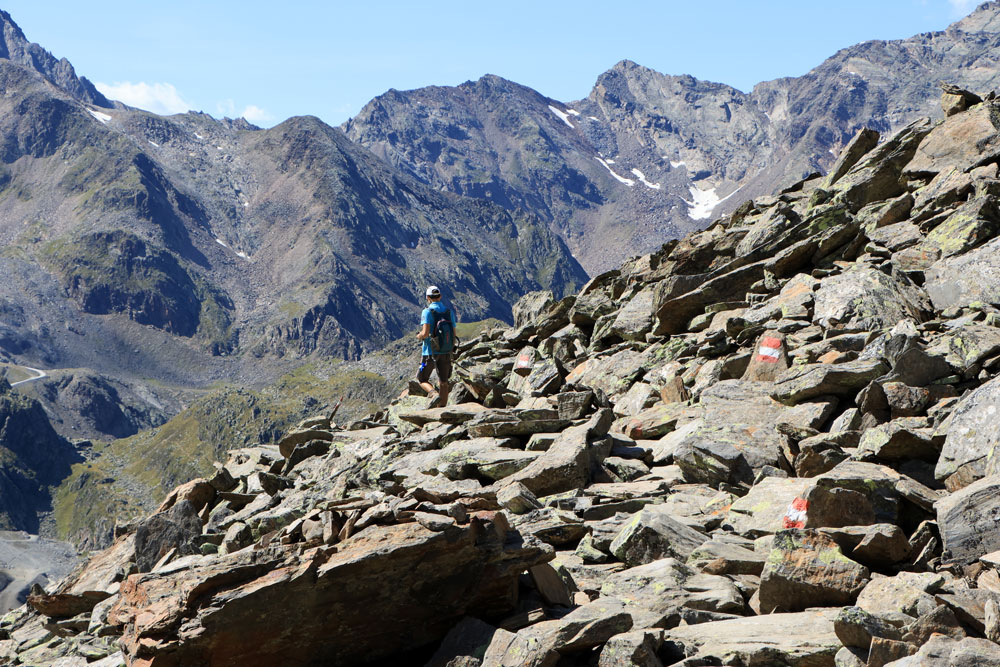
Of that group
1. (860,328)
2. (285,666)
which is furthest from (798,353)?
(285,666)

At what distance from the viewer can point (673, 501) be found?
17.0 m

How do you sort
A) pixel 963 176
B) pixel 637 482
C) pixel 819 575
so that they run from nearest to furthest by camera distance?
pixel 819 575 < pixel 637 482 < pixel 963 176

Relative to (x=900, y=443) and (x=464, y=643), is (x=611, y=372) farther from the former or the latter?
(x=464, y=643)

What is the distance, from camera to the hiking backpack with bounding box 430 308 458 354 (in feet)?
95.8

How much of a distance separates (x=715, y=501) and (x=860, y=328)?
29.7 ft

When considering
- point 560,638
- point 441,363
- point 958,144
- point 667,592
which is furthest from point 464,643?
point 958,144

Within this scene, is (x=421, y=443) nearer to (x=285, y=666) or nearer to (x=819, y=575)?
(x=285, y=666)

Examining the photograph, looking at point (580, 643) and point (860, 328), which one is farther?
point (860, 328)

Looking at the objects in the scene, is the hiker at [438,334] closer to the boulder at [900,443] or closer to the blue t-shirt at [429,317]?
the blue t-shirt at [429,317]

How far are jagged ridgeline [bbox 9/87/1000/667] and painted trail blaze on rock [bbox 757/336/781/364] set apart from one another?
0.50 feet

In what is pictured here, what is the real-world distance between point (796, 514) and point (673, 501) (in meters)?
3.36

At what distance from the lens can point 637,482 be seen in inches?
738

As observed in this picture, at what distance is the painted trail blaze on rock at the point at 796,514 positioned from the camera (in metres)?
13.8

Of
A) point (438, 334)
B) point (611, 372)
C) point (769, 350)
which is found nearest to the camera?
point (769, 350)
